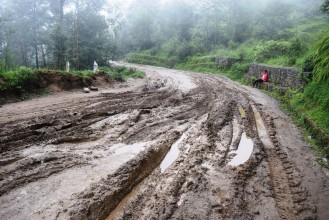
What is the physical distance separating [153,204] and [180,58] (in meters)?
31.9

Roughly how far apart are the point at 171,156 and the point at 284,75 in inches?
466

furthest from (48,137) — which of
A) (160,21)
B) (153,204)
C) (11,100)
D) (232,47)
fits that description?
(160,21)

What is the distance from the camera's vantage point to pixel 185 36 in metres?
41.2

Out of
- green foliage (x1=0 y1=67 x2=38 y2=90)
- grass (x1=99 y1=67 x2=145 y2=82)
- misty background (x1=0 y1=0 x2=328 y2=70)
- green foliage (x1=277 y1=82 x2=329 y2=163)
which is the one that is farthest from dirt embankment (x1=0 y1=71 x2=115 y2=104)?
green foliage (x1=277 y1=82 x2=329 y2=163)

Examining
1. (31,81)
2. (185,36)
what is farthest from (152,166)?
(185,36)

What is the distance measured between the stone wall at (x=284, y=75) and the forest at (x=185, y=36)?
546 millimetres

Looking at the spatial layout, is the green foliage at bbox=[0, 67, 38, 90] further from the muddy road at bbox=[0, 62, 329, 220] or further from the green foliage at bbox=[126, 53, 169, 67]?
the green foliage at bbox=[126, 53, 169, 67]

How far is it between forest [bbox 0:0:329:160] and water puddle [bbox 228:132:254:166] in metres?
2.46

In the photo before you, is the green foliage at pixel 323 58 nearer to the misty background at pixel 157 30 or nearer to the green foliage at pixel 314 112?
the green foliage at pixel 314 112

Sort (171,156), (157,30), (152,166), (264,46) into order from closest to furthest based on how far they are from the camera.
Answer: (152,166), (171,156), (264,46), (157,30)

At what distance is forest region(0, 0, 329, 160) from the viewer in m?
13.1

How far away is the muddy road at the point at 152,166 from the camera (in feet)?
14.0

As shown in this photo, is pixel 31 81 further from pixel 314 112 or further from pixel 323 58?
pixel 323 58

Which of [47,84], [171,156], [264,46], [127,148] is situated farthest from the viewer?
[264,46]
